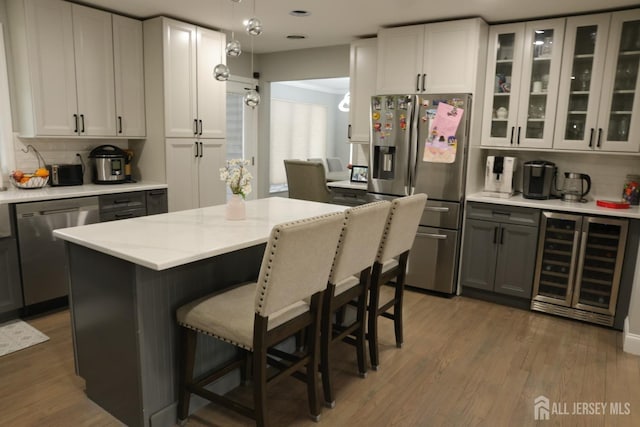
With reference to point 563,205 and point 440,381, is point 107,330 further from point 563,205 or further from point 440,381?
point 563,205

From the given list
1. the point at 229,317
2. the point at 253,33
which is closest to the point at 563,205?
the point at 253,33

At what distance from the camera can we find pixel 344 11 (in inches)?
146

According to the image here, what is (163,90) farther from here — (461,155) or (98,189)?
(461,155)

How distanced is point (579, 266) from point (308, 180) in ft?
8.23

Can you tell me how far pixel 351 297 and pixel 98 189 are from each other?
2.42m

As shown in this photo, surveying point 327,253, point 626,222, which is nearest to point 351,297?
point 327,253

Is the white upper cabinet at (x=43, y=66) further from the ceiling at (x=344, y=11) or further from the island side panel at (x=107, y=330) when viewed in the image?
the island side panel at (x=107, y=330)

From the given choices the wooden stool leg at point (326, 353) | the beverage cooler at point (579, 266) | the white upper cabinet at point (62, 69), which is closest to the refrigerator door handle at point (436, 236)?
the beverage cooler at point (579, 266)

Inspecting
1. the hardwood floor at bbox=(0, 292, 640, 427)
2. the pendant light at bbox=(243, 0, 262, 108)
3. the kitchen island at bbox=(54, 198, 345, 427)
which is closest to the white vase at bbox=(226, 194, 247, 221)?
the kitchen island at bbox=(54, 198, 345, 427)

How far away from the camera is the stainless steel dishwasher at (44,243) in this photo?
319 centimetres

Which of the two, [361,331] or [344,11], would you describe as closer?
[361,331]

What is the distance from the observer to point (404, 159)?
159 inches

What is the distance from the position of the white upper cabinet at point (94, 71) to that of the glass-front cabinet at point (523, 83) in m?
3.31

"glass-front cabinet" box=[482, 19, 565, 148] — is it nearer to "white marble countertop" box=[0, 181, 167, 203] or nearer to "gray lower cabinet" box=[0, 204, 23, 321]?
"white marble countertop" box=[0, 181, 167, 203]
